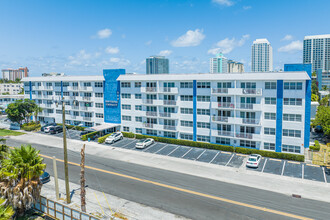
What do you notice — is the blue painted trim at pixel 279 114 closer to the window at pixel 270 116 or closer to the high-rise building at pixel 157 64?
the window at pixel 270 116

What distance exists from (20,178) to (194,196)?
1786 centimetres

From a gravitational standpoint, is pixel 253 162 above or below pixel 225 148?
below

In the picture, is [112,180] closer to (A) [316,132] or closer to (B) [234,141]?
(B) [234,141]

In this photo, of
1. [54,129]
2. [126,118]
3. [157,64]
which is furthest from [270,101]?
[157,64]

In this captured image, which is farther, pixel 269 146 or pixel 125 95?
pixel 125 95

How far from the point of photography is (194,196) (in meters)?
29.2

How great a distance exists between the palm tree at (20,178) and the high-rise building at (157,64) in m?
145

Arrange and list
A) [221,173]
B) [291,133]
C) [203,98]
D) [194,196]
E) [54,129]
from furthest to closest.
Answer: [54,129] < [203,98] < [291,133] < [221,173] < [194,196]

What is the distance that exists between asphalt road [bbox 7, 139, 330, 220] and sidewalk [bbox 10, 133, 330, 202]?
1636 millimetres

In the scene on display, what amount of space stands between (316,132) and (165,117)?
111 feet

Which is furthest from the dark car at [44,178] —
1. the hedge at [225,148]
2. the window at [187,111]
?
the window at [187,111]

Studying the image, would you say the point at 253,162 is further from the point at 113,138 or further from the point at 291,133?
the point at 113,138

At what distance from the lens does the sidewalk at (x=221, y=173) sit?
31.1 metres

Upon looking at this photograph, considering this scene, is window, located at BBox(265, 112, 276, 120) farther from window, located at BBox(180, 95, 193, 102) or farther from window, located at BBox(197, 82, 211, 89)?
window, located at BBox(180, 95, 193, 102)
